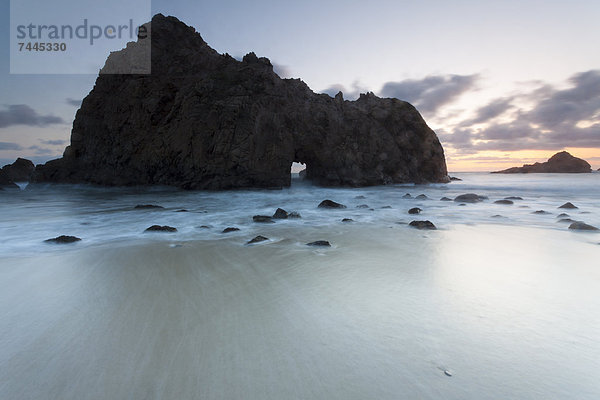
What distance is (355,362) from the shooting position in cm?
158

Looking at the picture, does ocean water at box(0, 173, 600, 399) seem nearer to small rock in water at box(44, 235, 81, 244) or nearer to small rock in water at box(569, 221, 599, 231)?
small rock in water at box(44, 235, 81, 244)

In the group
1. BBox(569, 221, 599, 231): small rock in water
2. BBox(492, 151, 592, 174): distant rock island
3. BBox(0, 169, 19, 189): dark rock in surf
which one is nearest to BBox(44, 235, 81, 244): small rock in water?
BBox(569, 221, 599, 231): small rock in water

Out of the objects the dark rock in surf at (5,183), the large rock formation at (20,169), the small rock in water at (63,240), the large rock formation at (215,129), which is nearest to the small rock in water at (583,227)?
the small rock in water at (63,240)

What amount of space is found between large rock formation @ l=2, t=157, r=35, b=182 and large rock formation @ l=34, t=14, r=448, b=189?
49.3ft

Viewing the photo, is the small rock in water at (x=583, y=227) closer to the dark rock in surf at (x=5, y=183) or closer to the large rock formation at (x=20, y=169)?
the dark rock in surf at (x=5, y=183)

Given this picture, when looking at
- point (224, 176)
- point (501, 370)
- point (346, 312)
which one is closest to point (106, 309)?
point (346, 312)

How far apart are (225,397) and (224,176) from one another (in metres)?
14.0

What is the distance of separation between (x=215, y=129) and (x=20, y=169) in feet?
88.1

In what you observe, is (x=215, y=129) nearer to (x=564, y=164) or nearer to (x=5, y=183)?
(x=5, y=183)

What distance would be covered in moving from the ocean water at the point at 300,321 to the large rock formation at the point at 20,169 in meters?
32.8

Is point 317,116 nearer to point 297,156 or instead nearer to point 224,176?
point 297,156

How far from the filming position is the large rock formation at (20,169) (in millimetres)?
27922

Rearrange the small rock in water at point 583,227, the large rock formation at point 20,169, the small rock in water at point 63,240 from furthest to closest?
the large rock formation at point 20,169 → the small rock in water at point 583,227 → the small rock in water at point 63,240

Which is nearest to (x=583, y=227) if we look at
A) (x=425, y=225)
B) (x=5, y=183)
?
(x=425, y=225)
